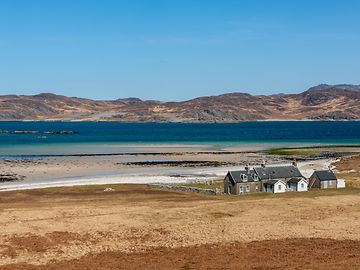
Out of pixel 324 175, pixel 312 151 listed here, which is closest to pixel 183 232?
pixel 324 175

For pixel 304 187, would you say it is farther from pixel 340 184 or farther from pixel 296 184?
pixel 340 184

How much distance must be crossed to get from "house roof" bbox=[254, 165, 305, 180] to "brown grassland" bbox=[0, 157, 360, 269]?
6426mm

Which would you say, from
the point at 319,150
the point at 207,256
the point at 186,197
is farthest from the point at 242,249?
the point at 319,150

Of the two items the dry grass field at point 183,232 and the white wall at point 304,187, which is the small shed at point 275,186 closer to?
the white wall at point 304,187

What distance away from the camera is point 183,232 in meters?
50.9

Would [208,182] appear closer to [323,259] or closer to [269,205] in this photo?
[269,205]

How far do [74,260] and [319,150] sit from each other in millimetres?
135269

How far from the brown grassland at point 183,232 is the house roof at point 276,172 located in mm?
6426

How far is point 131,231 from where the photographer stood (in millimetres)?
51406

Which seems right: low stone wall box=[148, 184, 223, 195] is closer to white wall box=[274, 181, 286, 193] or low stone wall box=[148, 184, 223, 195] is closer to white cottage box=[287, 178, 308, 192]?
white wall box=[274, 181, 286, 193]

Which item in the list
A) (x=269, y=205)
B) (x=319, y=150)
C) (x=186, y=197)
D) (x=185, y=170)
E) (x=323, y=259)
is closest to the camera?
(x=323, y=259)

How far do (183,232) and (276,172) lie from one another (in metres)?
31.8

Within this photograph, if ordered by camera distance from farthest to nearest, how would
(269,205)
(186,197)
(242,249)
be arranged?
(186,197)
(269,205)
(242,249)

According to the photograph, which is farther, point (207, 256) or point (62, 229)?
point (62, 229)
